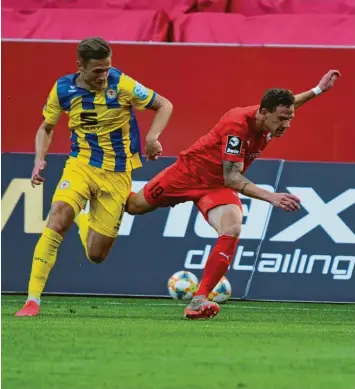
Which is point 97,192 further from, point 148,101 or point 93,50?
point 93,50

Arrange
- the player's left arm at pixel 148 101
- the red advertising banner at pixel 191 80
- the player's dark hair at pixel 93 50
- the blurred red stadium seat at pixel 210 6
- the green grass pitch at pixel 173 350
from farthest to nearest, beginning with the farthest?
the blurred red stadium seat at pixel 210 6 → the red advertising banner at pixel 191 80 → the player's left arm at pixel 148 101 → the player's dark hair at pixel 93 50 → the green grass pitch at pixel 173 350

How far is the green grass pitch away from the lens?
5.54 m

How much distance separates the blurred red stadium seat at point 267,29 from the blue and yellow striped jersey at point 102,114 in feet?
15.6

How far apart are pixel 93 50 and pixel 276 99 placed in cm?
124

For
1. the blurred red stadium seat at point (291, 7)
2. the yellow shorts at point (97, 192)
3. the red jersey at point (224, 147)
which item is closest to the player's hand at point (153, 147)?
the red jersey at point (224, 147)

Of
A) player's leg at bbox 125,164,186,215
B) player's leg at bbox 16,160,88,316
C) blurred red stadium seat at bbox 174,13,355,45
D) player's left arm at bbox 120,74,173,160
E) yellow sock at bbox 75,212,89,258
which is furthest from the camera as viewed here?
blurred red stadium seat at bbox 174,13,355,45

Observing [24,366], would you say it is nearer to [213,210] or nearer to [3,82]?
[213,210]

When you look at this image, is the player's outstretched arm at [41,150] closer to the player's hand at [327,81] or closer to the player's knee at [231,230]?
the player's knee at [231,230]

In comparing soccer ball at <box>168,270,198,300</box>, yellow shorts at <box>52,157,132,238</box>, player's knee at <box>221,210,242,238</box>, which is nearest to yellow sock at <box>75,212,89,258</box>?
yellow shorts at <box>52,157,132,238</box>

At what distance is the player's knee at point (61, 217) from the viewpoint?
8930 mm

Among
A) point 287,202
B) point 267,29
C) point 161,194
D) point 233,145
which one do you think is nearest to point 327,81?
point 233,145

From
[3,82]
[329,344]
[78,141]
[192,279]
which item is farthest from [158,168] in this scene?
[329,344]

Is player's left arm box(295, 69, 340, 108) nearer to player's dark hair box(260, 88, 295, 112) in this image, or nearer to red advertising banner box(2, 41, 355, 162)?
player's dark hair box(260, 88, 295, 112)

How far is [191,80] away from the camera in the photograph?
13609mm
